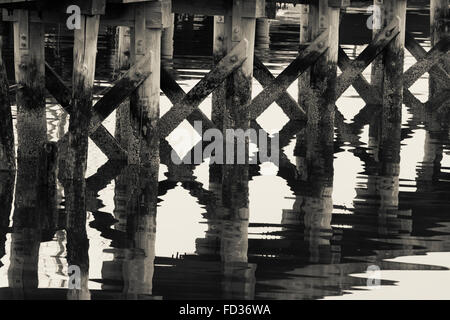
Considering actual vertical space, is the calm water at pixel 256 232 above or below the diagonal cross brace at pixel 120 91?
below

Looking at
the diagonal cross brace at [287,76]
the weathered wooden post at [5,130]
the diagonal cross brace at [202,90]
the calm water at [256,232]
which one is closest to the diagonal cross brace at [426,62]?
the calm water at [256,232]

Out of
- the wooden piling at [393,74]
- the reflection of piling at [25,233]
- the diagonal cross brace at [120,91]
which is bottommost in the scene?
the reflection of piling at [25,233]

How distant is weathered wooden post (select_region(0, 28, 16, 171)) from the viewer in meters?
15.7

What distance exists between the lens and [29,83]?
1634cm

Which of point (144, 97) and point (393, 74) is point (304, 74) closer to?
point (393, 74)

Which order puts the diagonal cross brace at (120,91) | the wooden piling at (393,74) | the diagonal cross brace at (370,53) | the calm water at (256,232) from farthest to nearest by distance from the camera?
the wooden piling at (393,74), the diagonal cross brace at (370,53), the diagonal cross brace at (120,91), the calm water at (256,232)

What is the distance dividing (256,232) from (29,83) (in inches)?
132

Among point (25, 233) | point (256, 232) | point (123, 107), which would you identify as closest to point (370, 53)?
point (123, 107)

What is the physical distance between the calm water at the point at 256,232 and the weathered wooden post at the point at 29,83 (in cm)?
50

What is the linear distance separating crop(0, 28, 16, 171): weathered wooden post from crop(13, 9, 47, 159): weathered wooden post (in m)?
0.31

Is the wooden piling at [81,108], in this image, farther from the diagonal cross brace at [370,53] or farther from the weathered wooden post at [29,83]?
the diagonal cross brace at [370,53]

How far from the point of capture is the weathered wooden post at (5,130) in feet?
51.5
